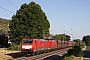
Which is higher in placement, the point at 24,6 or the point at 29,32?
the point at 24,6

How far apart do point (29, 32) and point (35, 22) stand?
12.5ft

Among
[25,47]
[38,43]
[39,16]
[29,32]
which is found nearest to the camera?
[25,47]

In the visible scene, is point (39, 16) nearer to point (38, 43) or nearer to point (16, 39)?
point (16, 39)

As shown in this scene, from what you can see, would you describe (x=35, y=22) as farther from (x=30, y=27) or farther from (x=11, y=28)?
(x=11, y=28)

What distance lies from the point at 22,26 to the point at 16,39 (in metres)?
3.87

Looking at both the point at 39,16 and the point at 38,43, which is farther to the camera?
the point at 39,16

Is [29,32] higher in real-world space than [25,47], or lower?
higher

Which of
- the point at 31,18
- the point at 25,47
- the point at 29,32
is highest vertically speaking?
the point at 31,18

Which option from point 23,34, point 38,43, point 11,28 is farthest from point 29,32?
point 38,43

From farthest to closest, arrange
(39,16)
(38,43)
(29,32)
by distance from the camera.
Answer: (39,16) → (29,32) → (38,43)

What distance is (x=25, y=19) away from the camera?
208 feet

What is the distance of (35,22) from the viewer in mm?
64000

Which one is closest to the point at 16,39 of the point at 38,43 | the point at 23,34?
the point at 23,34

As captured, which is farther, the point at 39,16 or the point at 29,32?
the point at 39,16
